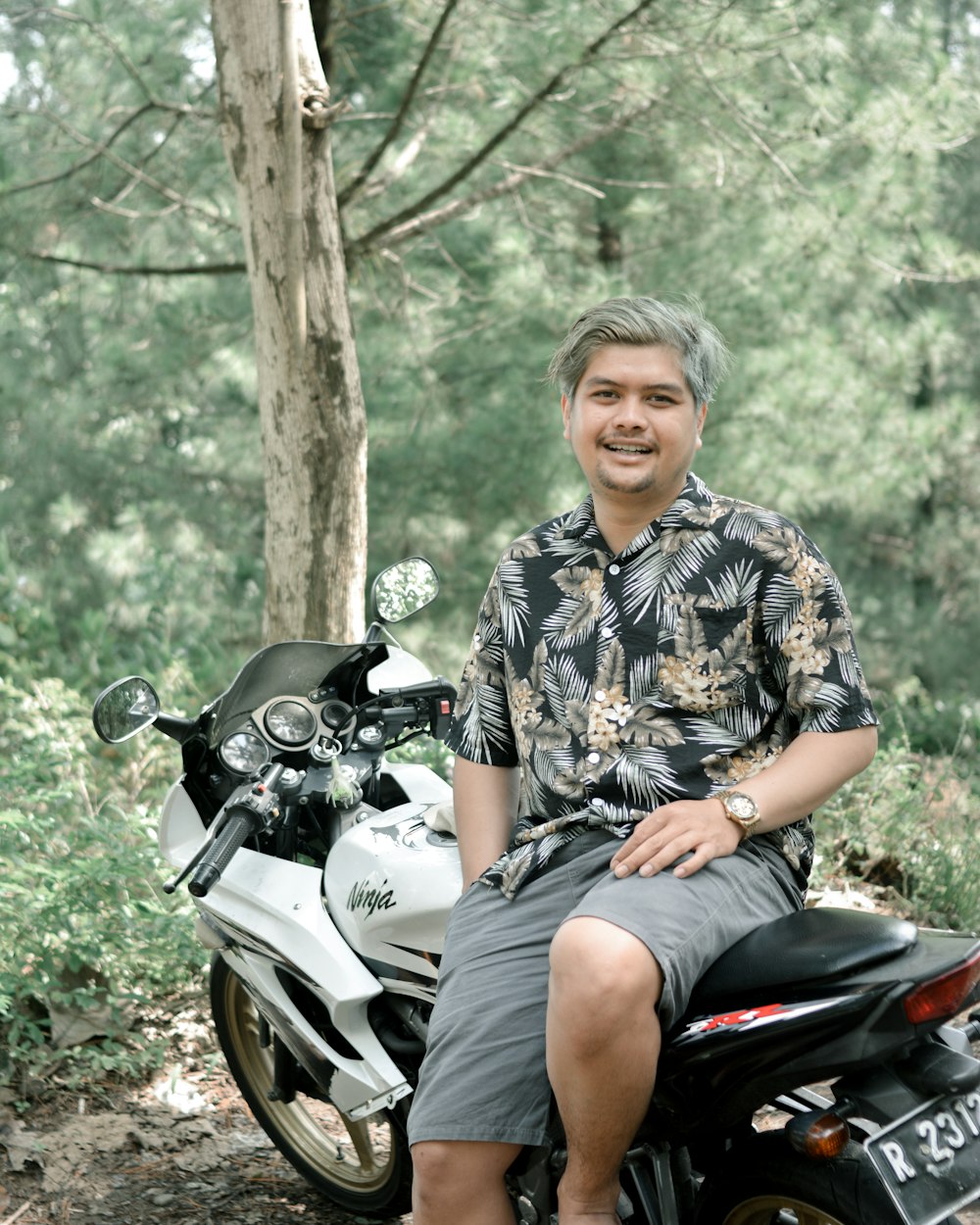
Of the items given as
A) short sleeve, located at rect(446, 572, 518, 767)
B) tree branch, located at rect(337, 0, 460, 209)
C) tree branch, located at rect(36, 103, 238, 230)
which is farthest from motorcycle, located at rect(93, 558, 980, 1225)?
tree branch, located at rect(36, 103, 238, 230)

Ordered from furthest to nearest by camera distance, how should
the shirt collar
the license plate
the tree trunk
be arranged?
the tree trunk, the shirt collar, the license plate

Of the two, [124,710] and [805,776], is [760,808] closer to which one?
[805,776]

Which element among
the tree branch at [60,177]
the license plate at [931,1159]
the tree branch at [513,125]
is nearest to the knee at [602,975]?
the license plate at [931,1159]

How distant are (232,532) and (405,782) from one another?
7.17m

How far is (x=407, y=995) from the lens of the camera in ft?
8.32

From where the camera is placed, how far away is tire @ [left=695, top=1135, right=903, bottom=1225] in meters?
1.74

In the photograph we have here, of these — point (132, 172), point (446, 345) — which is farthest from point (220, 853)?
point (446, 345)

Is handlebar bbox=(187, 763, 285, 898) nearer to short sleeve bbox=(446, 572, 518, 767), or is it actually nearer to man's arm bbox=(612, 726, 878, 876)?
short sleeve bbox=(446, 572, 518, 767)

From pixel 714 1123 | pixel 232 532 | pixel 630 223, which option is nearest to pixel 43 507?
pixel 232 532

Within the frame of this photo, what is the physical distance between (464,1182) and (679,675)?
830 mm

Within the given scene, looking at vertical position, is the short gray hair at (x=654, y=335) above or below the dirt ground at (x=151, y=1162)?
above

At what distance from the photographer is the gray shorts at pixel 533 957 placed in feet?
6.31

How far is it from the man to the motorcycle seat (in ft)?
0.13

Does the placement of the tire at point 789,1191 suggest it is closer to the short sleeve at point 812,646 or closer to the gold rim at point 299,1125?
the short sleeve at point 812,646
